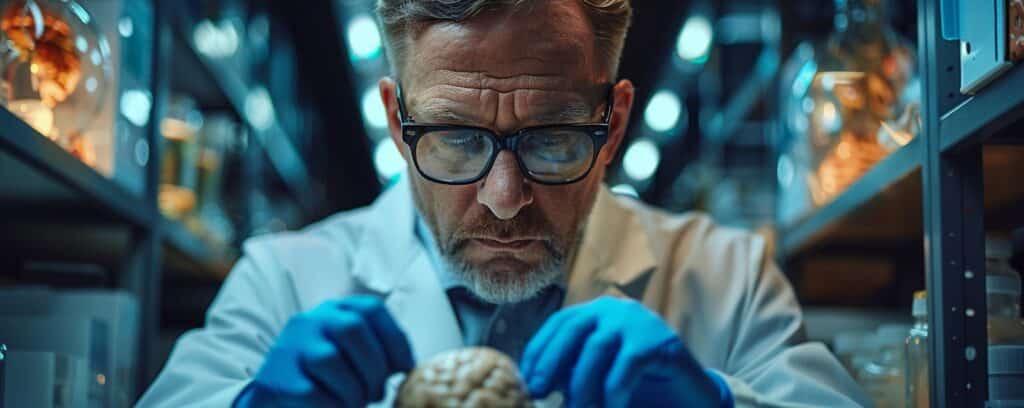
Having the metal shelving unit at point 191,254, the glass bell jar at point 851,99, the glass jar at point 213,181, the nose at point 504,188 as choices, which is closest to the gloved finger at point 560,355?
the nose at point 504,188

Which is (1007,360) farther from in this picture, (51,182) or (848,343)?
(51,182)

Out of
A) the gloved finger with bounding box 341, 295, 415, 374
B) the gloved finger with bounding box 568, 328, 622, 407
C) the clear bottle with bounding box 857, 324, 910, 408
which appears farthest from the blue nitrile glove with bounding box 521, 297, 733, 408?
the clear bottle with bounding box 857, 324, 910, 408

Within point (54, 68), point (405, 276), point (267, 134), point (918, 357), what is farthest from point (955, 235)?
point (267, 134)

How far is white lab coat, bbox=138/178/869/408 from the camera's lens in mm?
1663

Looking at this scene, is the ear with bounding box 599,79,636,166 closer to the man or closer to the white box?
the man

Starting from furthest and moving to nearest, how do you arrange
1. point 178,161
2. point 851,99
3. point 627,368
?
point 178,161 → point 851,99 → point 627,368

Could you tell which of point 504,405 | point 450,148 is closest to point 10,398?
point 450,148

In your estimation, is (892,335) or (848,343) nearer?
(892,335)

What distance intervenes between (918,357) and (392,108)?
2.85 ft

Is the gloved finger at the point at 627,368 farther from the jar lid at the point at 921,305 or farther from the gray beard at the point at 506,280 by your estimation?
the jar lid at the point at 921,305

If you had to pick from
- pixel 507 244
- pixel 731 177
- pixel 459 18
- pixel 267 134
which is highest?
pixel 267 134

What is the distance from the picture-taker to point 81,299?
6.28 feet

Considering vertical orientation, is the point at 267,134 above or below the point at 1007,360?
above

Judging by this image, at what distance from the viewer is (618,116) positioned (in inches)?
66.7
